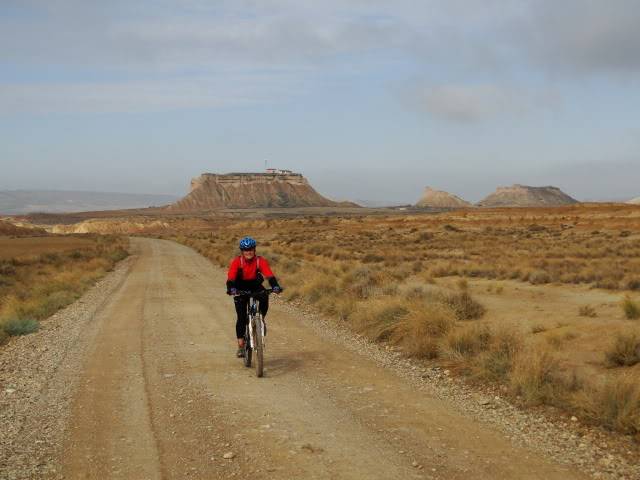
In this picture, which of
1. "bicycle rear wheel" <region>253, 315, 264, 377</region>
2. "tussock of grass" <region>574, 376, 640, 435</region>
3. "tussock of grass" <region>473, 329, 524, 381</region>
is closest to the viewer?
"tussock of grass" <region>574, 376, 640, 435</region>

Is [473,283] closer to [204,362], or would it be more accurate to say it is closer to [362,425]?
[204,362]

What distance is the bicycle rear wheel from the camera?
9187mm

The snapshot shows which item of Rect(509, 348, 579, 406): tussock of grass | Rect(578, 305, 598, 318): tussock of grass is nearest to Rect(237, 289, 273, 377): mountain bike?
Rect(509, 348, 579, 406): tussock of grass

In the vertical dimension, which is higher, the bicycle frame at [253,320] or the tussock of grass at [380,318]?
the bicycle frame at [253,320]

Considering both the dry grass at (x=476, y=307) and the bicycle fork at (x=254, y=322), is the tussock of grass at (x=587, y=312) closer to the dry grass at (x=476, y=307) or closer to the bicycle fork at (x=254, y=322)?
the dry grass at (x=476, y=307)

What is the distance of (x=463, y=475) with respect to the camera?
18.3 ft

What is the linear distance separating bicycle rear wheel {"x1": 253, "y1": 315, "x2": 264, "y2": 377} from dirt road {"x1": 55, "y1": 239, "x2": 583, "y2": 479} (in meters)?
0.16

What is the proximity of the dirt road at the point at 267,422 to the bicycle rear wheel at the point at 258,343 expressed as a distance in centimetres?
16

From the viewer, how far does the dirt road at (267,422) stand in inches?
227

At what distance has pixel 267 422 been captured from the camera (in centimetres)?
706

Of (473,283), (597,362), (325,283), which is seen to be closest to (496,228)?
(473,283)

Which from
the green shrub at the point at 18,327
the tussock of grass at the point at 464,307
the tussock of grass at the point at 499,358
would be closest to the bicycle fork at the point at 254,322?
the tussock of grass at the point at 499,358

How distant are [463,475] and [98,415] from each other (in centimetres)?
434

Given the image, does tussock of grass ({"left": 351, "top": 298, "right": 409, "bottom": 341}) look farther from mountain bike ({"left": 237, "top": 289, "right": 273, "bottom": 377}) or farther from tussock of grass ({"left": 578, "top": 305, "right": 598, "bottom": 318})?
tussock of grass ({"left": 578, "top": 305, "right": 598, "bottom": 318})
